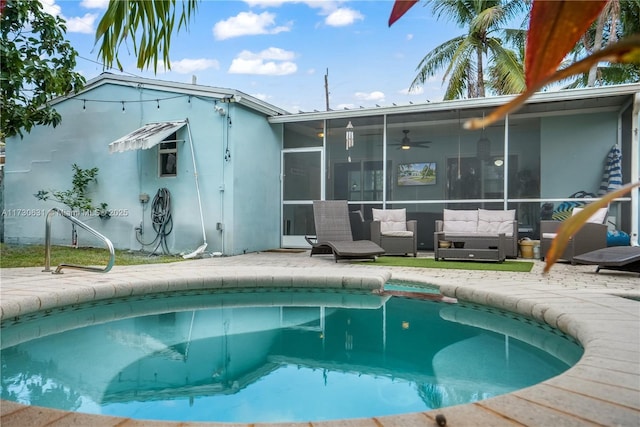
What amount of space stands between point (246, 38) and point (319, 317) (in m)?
16.4

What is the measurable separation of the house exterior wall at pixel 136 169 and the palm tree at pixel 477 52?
7535 millimetres

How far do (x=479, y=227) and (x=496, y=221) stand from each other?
0.31 m

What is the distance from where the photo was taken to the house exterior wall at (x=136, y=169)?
889 centimetres

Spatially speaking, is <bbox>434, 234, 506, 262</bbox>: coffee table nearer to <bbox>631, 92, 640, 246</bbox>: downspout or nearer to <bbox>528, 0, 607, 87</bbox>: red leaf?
<bbox>631, 92, 640, 246</bbox>: downspout

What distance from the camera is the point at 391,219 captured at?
8727mm

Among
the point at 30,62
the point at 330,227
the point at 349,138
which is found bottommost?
the point at 330,227

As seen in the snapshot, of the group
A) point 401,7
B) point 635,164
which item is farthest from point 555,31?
point 635,164

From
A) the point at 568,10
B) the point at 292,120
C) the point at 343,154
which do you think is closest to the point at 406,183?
the point at 343,154

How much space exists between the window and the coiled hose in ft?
1.31

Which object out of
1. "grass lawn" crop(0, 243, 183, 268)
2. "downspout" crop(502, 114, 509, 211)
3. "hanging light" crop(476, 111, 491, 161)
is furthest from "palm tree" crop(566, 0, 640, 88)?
"grass lawn" crop(0, 243, 183, 268)

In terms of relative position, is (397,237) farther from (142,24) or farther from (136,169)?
(142,24)

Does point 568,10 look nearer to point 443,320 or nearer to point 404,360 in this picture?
point 404,360

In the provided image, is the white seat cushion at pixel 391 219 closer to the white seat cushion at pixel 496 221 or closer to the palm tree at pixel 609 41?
the white seat cushion at pixel 496 221

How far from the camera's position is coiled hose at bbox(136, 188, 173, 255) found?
9.25 m
